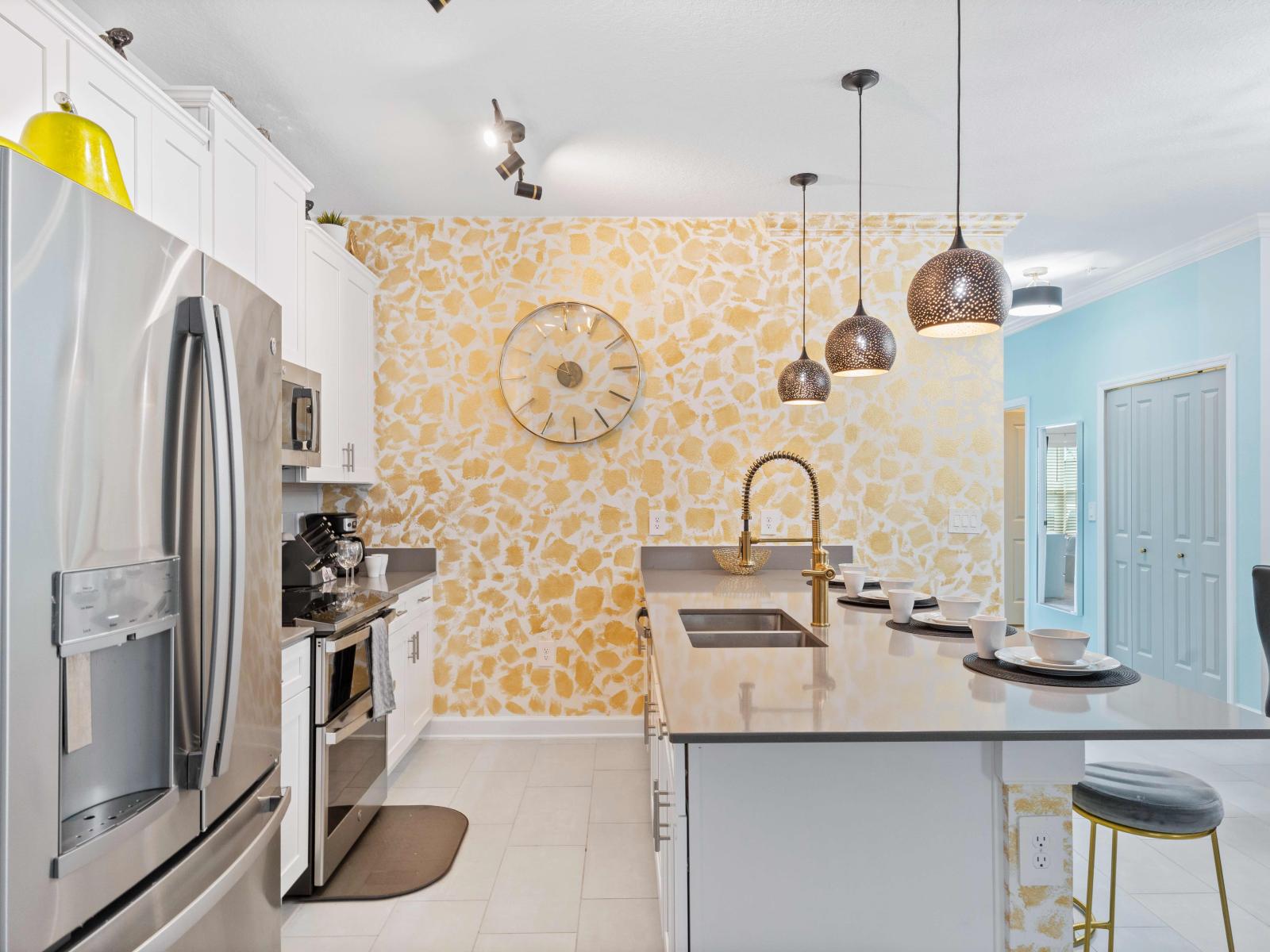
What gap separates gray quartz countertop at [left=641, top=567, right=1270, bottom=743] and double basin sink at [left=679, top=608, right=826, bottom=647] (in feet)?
0.95

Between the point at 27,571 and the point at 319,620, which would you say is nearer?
the point at 27,571

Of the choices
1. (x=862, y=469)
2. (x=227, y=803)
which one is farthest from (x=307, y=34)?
(x=862, y=469)

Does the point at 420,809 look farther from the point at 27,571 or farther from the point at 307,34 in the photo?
the point at 307,34

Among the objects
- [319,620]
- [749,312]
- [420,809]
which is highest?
[749,312]

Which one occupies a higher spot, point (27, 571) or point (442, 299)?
point (442, 299)

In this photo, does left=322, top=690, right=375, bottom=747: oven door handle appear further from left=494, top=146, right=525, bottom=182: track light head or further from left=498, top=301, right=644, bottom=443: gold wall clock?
left=494, top=146, right=525, bottom=182: track light head

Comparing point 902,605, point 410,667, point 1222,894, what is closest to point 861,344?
point 902,605

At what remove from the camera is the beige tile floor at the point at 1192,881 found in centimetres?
223

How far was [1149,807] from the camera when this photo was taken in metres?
1.77

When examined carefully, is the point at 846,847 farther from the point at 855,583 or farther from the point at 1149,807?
the point at 855,583

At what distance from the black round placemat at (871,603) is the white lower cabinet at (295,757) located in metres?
1.74

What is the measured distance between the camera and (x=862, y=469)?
3992 millimetres

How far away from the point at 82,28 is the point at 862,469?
11.3 ft

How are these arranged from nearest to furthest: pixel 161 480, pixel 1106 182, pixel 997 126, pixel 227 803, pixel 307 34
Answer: pixel 161 480 < pixel 227 803 < pixel 307 34 < pixel 997 126 < pixel 1106 182
